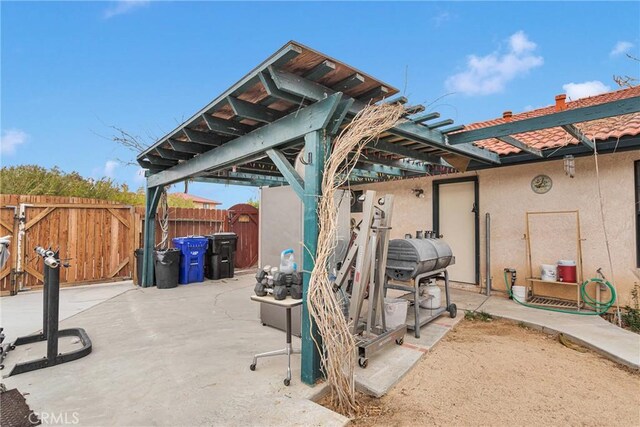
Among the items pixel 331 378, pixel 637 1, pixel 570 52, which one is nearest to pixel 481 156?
pixel 637 1

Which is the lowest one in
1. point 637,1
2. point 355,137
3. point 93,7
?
point 355,137

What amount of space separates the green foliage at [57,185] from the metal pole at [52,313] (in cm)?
488

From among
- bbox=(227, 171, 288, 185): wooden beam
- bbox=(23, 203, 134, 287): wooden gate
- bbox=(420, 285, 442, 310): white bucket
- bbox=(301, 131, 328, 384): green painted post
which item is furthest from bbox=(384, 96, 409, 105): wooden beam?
bbox=(23, 203, 134, 287): wooden gate

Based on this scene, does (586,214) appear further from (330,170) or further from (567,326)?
(330,170)

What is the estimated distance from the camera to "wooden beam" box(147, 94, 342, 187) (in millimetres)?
2506

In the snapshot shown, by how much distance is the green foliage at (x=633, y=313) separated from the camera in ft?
13.3

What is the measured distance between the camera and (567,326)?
3.87 meters

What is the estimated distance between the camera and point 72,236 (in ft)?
20.8

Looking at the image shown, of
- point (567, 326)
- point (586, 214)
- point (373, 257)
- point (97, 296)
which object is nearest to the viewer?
point (373, 257)

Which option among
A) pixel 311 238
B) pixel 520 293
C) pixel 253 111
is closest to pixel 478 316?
pixel 520 293

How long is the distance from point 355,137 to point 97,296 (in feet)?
19.3

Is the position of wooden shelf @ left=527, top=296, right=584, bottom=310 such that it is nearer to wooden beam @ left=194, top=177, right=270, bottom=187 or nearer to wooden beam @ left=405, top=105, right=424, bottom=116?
wooden beam @ left=405, top=105, right=424, bottom=116

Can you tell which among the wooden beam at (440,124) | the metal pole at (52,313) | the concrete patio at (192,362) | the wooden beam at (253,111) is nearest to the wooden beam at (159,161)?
the concrete patio at (192,362)

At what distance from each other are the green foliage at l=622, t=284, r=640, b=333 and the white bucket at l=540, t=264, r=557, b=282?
2.97 feet
